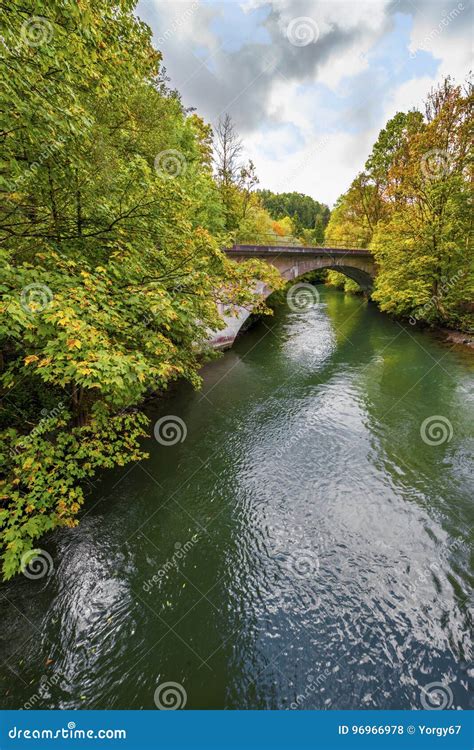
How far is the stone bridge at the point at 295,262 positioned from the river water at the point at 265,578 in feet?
19.3

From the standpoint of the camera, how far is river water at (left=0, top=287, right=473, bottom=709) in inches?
147

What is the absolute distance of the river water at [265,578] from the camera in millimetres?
3746

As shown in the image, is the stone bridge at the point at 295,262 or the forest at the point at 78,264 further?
the stone bridge at the point at 295,262

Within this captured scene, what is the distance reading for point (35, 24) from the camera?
3229mm

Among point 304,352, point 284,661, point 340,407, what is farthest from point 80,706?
point 304,352

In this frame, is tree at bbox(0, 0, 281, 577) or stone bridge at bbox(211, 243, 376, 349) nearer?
tree at bbox(0, 0, 281, 577)

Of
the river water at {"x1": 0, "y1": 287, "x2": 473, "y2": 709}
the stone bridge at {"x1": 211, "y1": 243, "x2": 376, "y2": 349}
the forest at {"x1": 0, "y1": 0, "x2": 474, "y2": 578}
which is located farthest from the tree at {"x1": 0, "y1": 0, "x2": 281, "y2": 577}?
the stone bridge at {"x1": 211, "y1": 243, "x2": 376, "y2": 349}

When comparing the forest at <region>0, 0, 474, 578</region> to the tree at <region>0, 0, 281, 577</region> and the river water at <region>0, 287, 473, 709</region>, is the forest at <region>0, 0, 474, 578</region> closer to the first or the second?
the tree at <region>0, 0, 281, 577</region>

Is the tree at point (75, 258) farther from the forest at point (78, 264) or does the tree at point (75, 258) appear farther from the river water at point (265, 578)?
the river water at point (265, 578)

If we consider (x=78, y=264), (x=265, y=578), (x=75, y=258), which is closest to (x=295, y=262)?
(x=75, y=258)

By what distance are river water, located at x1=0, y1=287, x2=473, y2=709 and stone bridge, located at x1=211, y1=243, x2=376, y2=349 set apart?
588 cm

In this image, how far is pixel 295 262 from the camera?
73.6 feet

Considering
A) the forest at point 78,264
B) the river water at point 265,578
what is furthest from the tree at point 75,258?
the river water at point 265,578
